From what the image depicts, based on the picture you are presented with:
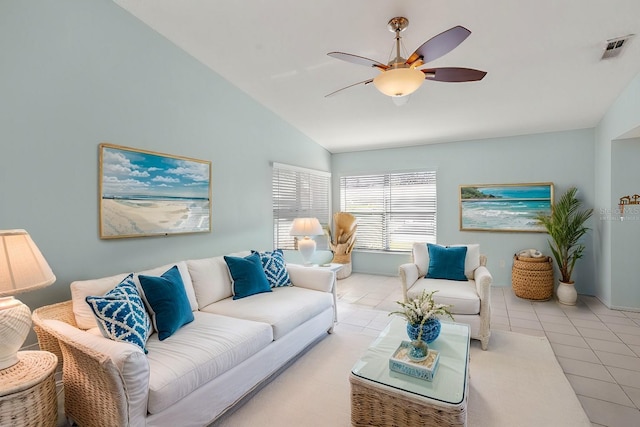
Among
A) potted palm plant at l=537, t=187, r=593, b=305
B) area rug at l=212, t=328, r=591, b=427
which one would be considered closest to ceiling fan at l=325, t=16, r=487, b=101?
area rug at l=212, t=328, r=591, b=427

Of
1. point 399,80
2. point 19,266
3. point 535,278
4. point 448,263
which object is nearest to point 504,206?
point 535,278

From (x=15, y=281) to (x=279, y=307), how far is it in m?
1.72

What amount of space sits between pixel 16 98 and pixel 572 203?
599cm

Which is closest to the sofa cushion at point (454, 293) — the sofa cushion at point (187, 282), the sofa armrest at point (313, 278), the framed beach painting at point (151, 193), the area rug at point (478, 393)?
the area rug at point (478, 393)

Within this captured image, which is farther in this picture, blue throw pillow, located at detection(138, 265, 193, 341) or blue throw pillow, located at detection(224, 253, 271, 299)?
blue throw pillow, located at detection(224, 253, 271, 299)

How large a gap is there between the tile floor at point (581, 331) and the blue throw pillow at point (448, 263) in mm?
685

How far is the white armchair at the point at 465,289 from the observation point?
301 cm

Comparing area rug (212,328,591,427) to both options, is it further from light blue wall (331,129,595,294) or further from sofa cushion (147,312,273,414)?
light blue wall (331,129,595,294)

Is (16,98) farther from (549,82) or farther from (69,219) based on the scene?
(549,82)

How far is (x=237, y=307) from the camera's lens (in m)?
2.77

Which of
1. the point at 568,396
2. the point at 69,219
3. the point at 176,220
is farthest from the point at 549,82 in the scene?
the point at 69,219

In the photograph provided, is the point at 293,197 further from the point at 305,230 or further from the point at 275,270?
the point at 275,270

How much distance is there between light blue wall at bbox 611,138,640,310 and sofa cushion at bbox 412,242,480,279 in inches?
69.2

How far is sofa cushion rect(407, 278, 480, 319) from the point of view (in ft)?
10.0
